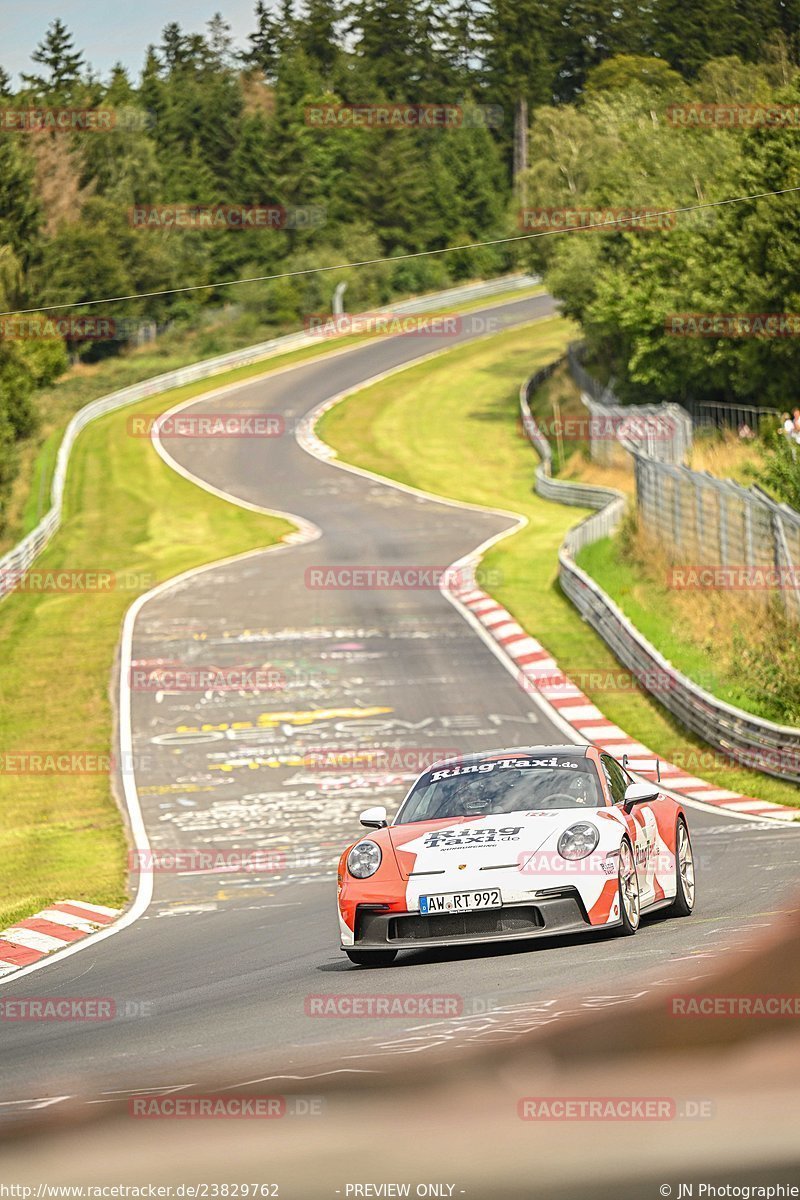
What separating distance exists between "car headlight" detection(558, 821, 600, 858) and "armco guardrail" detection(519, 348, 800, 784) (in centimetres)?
953

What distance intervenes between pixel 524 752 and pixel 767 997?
448cm

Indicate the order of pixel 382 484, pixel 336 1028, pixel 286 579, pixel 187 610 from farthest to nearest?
pixel 382 484
pixel 286 579
pixel 187 610
pixel 336 1028

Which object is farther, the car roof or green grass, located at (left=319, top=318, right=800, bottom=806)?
green grass, located at (left=319, top=318, right=800, bottom=806)

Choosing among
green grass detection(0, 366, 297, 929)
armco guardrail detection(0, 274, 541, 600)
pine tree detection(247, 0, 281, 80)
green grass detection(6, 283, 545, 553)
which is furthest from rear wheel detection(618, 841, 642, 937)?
pine tree detection(247, 0, 281, 80)

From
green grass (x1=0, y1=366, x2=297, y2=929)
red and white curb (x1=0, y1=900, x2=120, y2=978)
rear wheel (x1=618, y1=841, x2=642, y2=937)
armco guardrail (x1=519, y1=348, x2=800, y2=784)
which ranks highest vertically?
rear wheel (x1=618, y1=841, x2=642, y2=937)

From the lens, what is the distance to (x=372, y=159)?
114 metres

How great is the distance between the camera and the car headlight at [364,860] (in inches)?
412

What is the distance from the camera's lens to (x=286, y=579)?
122 ft

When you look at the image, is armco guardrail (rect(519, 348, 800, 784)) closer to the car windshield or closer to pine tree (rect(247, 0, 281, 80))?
Answer: the car windshield

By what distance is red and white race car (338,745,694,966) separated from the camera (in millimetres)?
9992

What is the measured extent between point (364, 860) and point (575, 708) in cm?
1487

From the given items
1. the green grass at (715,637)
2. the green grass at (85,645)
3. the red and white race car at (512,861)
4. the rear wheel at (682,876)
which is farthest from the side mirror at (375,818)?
the green grass at (715,637)

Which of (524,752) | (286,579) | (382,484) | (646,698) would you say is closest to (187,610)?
(286,579)

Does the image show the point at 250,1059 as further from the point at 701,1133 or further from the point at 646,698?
the point at 646,698
